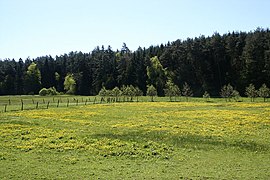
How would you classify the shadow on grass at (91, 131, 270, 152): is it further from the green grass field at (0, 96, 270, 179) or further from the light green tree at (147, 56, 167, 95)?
the light green tree at (147, 56, 167, 95)

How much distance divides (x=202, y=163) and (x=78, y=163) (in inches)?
335

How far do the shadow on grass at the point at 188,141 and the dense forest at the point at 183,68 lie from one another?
107733mm

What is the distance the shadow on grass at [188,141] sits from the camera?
28625 millimetres

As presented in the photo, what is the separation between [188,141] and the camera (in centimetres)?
3134

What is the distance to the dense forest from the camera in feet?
448

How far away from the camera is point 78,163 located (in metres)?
22.8

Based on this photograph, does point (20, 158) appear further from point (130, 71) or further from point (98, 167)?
point (130, 71)

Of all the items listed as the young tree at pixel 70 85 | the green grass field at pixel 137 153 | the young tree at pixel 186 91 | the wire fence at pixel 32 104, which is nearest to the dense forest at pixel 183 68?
the young tree at pixel 70 85

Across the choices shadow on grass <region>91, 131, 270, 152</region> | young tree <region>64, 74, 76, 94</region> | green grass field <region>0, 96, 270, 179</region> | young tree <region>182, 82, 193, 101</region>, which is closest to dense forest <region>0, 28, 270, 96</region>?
young tree <region>64, 74, 76, 94</region>

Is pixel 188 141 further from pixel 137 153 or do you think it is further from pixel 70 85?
pixel 70 85

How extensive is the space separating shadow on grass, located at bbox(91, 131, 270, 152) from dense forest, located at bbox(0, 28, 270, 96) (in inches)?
4241

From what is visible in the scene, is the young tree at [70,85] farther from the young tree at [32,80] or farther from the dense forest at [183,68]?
the young tree at [32,80]

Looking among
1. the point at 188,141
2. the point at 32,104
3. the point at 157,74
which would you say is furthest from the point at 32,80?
the point at 188,141

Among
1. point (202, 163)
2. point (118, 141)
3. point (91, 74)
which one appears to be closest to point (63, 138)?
point (118, 141)
